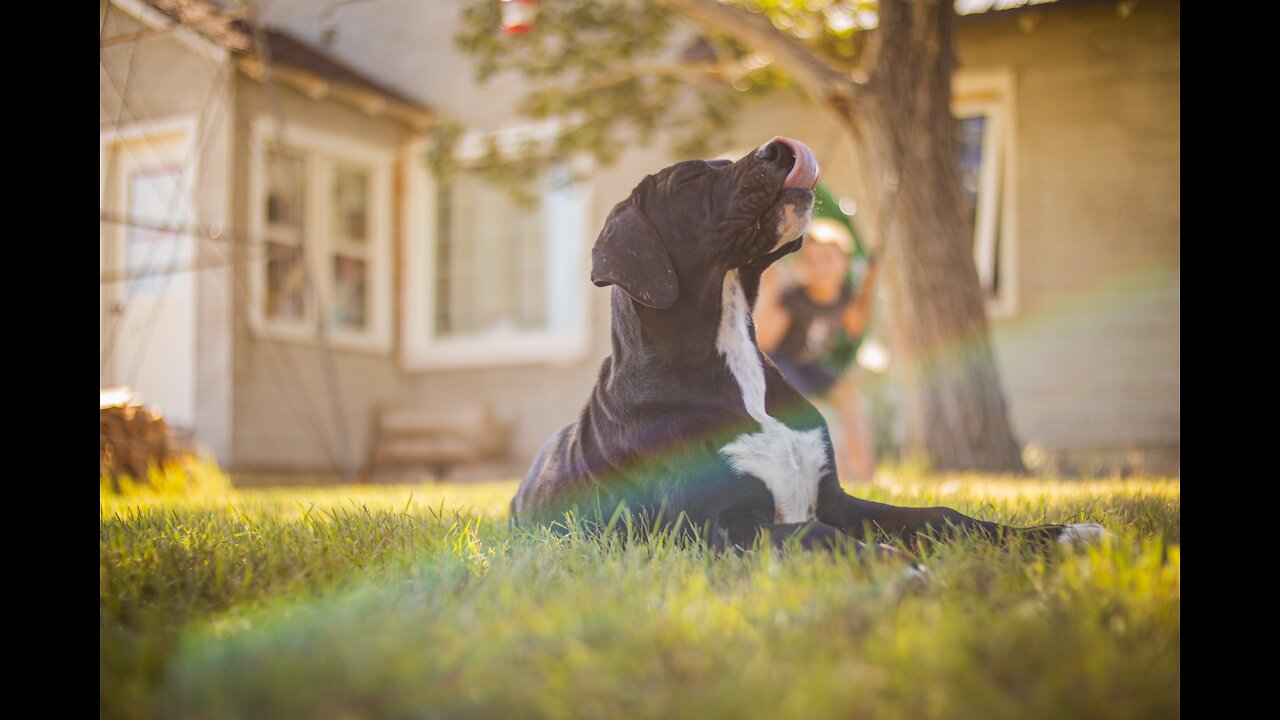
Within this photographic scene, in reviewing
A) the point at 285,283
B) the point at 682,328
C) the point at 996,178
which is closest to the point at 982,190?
the point at 996,178

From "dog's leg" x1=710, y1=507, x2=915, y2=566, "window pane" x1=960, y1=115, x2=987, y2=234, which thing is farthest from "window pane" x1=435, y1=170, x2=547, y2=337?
"dog's leg" x1=710, y1=507, x2=915, y2=566

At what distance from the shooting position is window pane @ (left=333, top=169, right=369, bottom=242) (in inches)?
452

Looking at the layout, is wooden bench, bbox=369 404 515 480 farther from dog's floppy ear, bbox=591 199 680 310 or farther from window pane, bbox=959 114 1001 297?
dog's floppy ear, bbox=591 199 680 310

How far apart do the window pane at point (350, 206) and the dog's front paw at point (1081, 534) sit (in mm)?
9978

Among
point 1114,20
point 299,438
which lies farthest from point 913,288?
point 299,438

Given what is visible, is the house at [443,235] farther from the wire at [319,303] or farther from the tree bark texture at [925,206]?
the tree bark texture at [925,206]

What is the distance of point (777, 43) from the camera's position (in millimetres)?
6887

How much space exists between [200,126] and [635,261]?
244 inches

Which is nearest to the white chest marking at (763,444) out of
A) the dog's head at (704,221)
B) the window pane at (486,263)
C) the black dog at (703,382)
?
the black dog at (703,382)

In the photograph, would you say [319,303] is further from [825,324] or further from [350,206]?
[825,324]

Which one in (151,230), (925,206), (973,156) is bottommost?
(151,230)

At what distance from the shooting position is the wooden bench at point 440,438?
1096cm

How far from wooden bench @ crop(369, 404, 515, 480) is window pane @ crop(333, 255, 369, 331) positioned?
3.71 ft

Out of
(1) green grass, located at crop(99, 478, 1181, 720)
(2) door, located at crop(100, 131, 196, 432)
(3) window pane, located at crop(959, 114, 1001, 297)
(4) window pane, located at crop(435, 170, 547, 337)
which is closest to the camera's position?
(1) green grass, located at crop(99, 478, 1181, 720)
